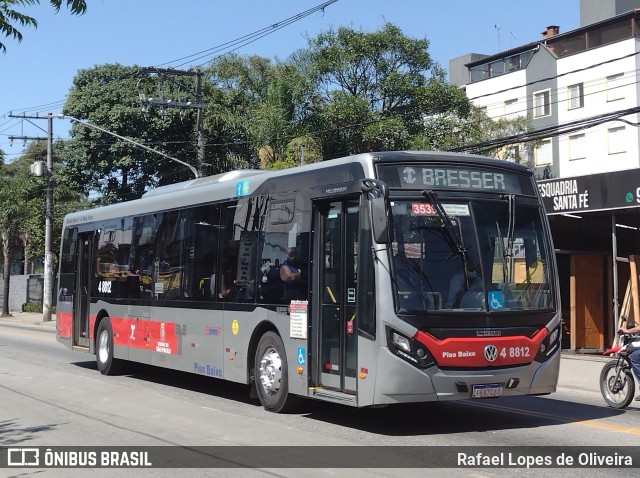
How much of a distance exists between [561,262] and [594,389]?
862 centimetres

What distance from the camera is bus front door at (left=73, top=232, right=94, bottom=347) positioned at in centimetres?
1780

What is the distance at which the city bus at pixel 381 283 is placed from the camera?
9.37 meters

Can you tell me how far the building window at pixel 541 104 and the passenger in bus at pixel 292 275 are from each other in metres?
42.1

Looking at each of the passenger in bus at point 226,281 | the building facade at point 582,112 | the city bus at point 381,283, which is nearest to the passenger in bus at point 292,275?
the city bus at point 381,283

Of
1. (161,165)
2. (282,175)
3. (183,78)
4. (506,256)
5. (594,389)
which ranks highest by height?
(183,78)

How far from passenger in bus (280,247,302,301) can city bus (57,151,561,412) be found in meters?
0.02

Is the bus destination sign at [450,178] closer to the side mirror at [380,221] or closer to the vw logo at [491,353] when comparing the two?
the side mirror at [380,221]

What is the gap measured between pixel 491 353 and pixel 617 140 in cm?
3893

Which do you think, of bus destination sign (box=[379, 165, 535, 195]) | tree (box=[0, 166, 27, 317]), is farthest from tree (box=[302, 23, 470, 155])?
bus destination sign (box=[379, 165, 535, 195])

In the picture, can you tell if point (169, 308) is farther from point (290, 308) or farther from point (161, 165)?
point (161, 165)

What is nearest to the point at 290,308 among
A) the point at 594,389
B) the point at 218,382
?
the point at 218,382

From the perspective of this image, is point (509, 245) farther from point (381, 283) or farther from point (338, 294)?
point (338, 294)

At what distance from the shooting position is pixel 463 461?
26.8 feet

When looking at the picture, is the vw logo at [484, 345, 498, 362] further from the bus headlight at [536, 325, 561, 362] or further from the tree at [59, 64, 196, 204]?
the tree at [59, 64, 196, 204]
